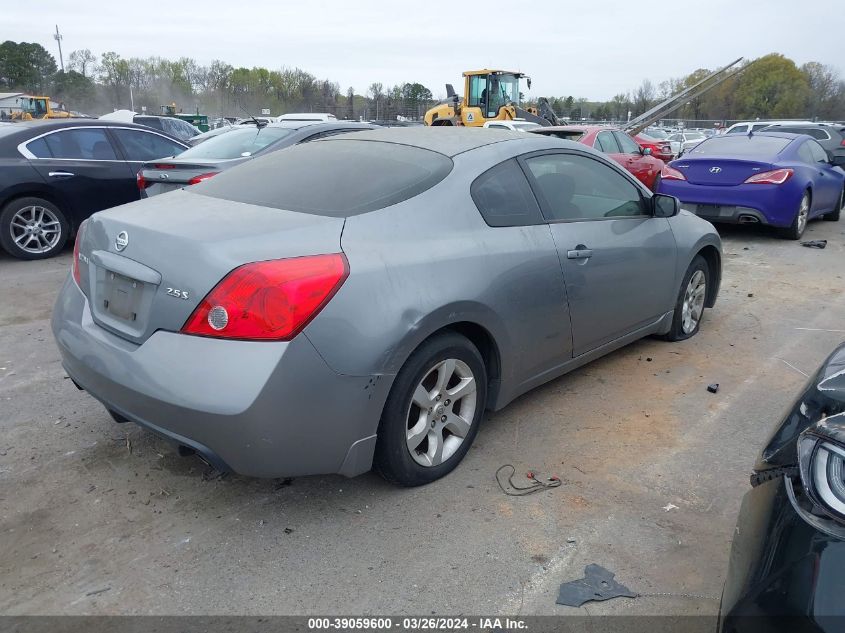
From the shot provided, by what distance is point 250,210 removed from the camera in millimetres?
2992

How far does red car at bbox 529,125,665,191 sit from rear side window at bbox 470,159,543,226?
8514 millimetres

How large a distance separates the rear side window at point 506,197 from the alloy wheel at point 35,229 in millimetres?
6331

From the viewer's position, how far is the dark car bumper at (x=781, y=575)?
138 centimetres

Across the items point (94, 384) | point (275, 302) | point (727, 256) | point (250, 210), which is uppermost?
point (250, 210)

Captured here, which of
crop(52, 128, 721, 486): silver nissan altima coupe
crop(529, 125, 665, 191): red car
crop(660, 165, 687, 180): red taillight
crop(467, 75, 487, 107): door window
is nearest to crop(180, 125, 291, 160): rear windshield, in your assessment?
crop(52, 128, 721, 486): silver nissan altima coupe

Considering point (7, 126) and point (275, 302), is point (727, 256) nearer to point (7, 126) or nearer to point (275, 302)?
point (275, 302)

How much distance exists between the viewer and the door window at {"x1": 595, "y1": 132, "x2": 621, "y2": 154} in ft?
38.8

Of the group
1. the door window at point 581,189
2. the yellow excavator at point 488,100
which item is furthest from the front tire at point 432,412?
the yellow excavator at point 488,100

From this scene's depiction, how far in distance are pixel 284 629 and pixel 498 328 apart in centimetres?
161

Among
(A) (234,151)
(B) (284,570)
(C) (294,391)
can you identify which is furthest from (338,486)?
(A) (234,151)

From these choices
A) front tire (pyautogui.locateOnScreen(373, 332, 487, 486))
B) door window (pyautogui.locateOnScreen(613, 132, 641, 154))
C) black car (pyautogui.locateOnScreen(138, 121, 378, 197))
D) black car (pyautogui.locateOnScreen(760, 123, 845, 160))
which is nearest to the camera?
front tire (pyautogui.locateOnScreen(373, 332, 487, 486))

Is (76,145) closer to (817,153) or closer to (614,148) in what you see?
(614,148)

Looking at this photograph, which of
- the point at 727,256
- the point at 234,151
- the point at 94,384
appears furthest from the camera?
the point at 727,256

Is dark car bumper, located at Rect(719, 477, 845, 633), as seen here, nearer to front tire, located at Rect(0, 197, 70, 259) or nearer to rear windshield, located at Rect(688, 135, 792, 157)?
front tire, located at Rect(0, 197, 70, 259)
